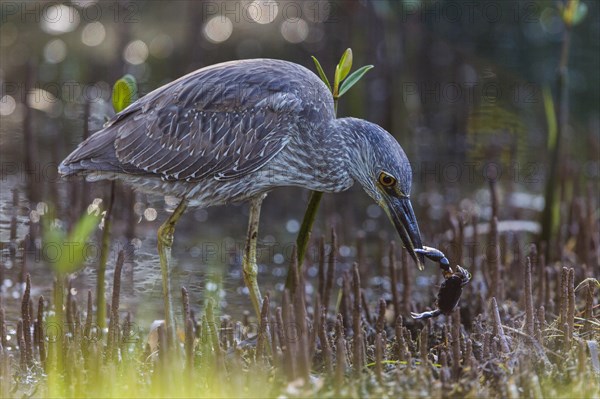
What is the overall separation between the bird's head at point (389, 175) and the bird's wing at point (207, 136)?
0.38 meters

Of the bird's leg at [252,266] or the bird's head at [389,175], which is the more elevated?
the bird's head at [389,175]

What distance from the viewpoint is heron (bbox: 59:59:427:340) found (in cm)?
536

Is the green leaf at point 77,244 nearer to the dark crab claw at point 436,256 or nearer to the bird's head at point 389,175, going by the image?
the bird's head at point 389,175

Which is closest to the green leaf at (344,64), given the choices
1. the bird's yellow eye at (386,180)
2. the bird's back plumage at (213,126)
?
the bird's back plumage at (213,126)

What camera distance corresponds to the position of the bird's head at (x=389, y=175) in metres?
5.23

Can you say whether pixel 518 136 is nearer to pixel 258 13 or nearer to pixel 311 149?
pixel 258 13

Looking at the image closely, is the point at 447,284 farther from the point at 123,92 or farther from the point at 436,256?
the point at 123,92

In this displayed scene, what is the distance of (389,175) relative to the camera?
524 centimetres

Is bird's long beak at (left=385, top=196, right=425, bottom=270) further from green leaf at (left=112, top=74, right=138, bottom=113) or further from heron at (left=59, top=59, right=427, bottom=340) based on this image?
green leaf at (left=112, top=74, right=138, bottom=113)

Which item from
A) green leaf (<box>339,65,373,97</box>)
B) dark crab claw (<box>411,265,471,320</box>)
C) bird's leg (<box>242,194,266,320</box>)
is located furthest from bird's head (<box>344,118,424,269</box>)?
bird's leg (<box>242,194,266,320</box>)

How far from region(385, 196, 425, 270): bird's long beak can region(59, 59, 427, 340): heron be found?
0.01 metres

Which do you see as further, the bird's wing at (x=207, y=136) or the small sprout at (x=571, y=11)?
the small sprout at (x=571, y=11)

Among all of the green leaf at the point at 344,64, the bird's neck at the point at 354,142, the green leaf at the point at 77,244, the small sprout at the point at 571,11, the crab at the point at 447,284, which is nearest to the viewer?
the crab at the point at 447,284

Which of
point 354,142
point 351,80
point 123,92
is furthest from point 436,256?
point 123,92
